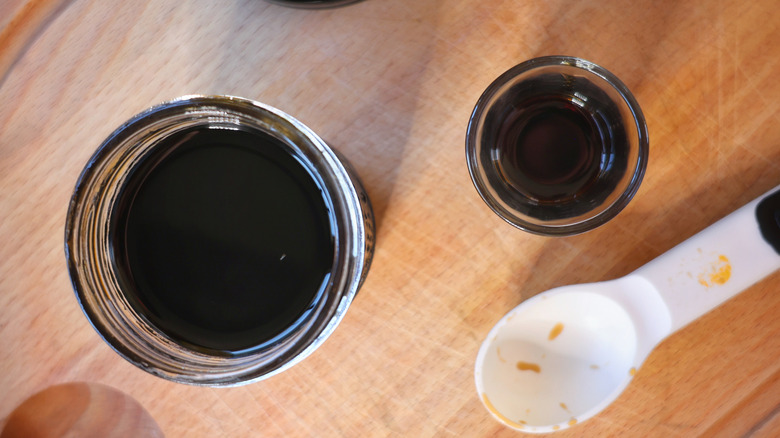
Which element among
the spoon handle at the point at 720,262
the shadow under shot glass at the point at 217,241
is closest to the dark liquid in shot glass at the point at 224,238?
the shadow under shot glass at the point at 217,241

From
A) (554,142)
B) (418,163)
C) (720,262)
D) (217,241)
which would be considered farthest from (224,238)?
(720,262)

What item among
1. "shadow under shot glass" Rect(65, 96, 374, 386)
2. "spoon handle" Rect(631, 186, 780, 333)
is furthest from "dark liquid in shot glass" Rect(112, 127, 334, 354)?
"spoon handle" Rect(631, 186, 780, 333)

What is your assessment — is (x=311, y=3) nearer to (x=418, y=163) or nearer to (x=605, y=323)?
(x=418, y=163)

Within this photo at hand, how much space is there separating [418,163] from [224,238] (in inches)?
8.7

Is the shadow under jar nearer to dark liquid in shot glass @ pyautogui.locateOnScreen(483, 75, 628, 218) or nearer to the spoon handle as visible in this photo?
dark liquid in shot glass @ pyautogui.locateOnScreen(483, 75, 628, 218)

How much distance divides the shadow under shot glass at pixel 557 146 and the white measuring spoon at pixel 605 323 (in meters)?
0.09

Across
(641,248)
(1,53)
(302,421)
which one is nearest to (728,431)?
(641,248)

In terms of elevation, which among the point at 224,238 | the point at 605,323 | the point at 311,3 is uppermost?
the point at 311,3

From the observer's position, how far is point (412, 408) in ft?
2.13

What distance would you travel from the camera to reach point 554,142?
2.10 feet

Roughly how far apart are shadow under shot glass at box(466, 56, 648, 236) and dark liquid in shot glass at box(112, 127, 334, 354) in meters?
0.19

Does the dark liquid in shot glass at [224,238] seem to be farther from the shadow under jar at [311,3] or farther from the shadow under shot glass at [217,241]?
the shadow under jar at [311,3]

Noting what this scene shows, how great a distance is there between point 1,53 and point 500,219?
23.1 inches

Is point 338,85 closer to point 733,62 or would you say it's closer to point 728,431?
point 733,62
